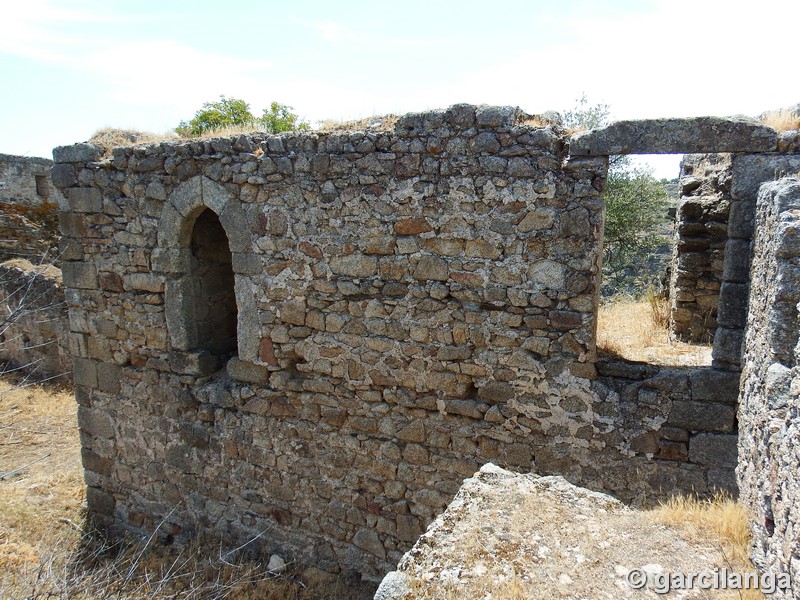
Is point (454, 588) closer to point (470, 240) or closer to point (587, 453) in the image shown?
point (587, 453)

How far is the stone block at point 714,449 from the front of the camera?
386 cm

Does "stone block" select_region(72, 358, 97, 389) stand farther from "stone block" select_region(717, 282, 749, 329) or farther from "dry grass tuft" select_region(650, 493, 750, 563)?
"stone block" select_region(717, 282, 749, 329)

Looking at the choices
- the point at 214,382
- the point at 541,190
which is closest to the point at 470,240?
the point at 541,190

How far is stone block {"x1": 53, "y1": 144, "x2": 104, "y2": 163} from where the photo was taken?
5.67 m

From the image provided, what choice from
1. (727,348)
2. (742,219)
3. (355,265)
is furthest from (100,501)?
(742,219)

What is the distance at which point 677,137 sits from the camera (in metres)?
3.70

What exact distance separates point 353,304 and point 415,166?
4.17ft

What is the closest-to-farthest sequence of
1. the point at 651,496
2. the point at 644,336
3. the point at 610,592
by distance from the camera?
the point at 610,592 → the point at 651,496 → the point at 644,336

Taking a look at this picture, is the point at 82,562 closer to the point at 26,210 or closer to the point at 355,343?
the point at 355,343

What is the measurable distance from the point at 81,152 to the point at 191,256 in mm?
1575

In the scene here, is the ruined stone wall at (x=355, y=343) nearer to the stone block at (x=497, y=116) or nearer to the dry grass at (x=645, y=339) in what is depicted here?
the stone block at (x=497, y=116)

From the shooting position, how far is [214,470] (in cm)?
571

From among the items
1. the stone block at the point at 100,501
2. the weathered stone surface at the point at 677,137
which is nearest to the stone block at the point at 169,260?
the stone block at the point at 100,501

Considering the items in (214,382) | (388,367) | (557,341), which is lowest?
(214,382)
